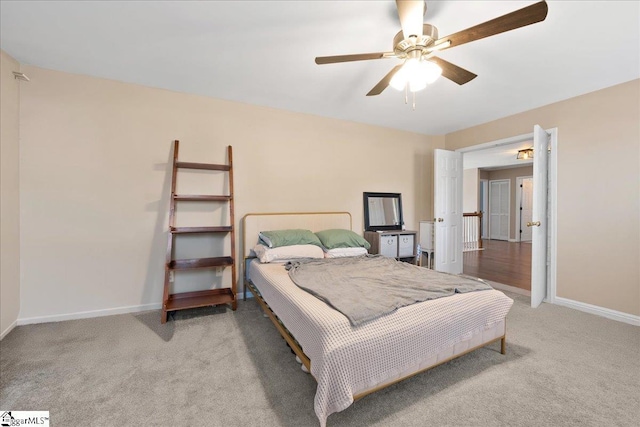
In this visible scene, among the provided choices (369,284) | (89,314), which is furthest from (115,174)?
(369,284)

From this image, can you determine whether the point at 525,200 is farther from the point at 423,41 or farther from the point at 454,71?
the point at 423,41

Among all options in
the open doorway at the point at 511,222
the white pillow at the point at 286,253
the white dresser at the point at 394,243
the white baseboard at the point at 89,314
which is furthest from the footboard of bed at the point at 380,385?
the white dresser at the point at 394,243

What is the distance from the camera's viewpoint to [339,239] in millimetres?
3203

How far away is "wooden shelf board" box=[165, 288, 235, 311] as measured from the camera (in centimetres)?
259

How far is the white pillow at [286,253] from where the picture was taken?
9.21 feet

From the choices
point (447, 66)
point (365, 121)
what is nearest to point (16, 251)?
point (447, 66)

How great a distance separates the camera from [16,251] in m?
2.40

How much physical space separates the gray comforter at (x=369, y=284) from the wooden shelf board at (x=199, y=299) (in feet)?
2.70

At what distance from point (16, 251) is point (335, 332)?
3.05 meters

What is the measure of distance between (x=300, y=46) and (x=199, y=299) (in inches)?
102

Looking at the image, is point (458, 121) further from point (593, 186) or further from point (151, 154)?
point (151, 154)

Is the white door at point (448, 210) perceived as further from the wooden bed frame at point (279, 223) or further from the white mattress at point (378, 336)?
the white mattress at point (378, 336)

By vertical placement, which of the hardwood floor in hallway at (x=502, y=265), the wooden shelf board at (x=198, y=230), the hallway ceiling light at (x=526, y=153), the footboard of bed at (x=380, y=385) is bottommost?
the hardwood floor in hallway at (x=502, y=265)

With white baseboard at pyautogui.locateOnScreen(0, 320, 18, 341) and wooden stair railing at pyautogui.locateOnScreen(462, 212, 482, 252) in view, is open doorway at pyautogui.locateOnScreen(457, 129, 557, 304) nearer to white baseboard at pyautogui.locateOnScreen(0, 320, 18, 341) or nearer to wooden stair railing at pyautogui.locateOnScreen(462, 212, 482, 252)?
wooden stair railing at pyautogui.locateOnScreen(462, 212, 482, 252)
